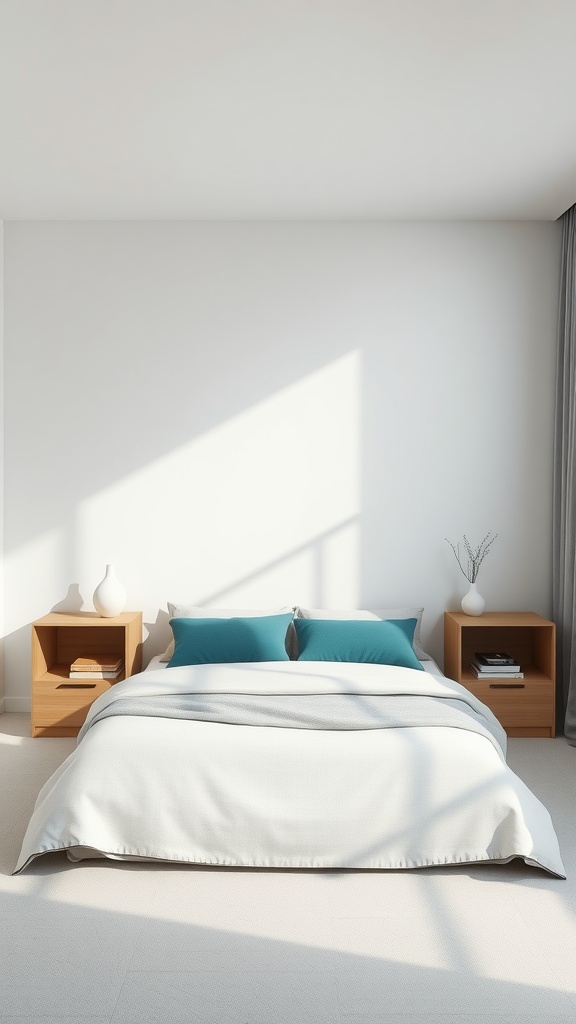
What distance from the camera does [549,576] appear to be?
470 cm

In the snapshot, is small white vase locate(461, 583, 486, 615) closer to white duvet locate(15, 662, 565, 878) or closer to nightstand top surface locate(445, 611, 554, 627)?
nightstand top surface locate(445, 611, 554, 627)

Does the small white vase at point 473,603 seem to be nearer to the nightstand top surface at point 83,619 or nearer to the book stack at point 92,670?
the nightstand top surface at point 83,619

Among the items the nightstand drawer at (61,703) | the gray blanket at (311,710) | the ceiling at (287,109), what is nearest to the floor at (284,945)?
the gray blanket at (311,710)

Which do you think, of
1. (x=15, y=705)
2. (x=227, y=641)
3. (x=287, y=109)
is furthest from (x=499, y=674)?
(x=287, y=109)

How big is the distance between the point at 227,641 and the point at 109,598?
75cm

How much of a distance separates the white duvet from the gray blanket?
0.50ft

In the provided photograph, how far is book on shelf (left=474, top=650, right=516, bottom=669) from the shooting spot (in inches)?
170

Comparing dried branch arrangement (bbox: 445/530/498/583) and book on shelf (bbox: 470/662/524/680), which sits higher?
dried branch arrangement (bbox: 445/530/498/583)

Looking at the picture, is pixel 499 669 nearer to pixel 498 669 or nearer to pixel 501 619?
pixel 498 669

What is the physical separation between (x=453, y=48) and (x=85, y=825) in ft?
9.64

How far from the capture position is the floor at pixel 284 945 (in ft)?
6.73

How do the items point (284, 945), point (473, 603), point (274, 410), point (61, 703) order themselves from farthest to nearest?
point (274, 410) → point (473, 603) → point (61, 703) → point (284, 945)

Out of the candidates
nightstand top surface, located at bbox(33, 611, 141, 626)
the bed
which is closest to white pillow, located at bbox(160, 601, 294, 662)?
nightstand top surface, located at bbox(33, 611, 141, 626)

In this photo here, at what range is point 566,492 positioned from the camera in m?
4.43
